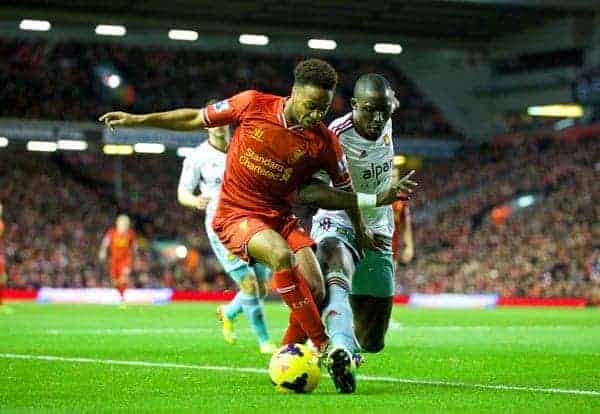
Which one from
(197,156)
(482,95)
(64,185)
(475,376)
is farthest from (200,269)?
(475,376)

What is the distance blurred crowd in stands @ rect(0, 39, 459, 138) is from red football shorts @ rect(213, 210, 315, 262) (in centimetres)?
3357

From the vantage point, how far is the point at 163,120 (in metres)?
8.41

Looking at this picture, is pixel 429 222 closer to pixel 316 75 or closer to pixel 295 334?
pixel 295 334

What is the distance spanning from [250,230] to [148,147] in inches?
1360

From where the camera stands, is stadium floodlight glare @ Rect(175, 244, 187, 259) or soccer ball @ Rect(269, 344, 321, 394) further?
stadium floodlight glare @ Rect(175, 244, 187, 259)

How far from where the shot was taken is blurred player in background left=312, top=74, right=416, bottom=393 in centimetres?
820

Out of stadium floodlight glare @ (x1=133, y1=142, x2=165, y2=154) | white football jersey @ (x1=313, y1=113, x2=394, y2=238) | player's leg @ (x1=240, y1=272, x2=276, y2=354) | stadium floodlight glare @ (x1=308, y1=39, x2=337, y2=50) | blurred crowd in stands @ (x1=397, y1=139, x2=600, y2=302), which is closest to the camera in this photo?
white football jersey @ (x1=313, y1=113, x2=394, y2=238)

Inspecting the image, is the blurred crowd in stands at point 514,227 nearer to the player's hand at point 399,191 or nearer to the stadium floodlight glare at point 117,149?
the stadium floodlight glare at point 117,149

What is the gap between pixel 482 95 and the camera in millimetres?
46031

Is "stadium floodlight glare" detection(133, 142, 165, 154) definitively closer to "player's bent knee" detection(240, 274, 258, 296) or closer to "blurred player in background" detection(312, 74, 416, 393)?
"player's bent knee" detection(240, 274, 258, 296)

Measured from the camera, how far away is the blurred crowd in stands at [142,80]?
41500 mm

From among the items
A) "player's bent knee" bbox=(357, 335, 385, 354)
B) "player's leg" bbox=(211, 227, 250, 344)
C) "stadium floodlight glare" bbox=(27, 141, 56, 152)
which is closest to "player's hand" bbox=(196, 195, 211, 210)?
"player's leg" bbox=(211, 227, 250, 344)

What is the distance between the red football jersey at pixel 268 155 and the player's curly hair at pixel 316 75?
34cm

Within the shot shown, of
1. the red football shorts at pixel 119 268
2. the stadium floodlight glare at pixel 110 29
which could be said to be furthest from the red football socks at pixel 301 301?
the stadium floodlight glare at pixel 110 29
